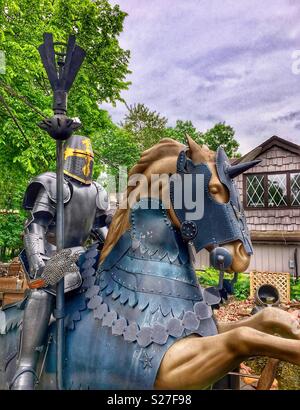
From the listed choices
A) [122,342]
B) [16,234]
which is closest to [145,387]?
[122,342]

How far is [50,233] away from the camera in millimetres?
2730

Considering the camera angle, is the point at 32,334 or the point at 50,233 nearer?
the point at 32,334

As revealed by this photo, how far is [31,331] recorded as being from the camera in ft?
7.78

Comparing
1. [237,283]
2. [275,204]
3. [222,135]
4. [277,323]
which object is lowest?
[237,283]

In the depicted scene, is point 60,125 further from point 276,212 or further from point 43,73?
point 276,212

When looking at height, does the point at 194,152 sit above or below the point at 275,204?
below

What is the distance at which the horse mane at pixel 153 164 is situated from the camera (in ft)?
7.52

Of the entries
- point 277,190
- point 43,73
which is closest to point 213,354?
point 43,73

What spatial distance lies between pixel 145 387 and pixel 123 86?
10.6 meters

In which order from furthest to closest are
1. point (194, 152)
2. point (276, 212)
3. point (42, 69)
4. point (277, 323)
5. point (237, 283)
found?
point (276, 212)
point (237, 283)
point (42, 69)
point (194, 152)
point (277, 323)

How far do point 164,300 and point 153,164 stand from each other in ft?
2.68

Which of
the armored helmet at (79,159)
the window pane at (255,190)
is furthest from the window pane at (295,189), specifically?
the armored helmet at (79,159)

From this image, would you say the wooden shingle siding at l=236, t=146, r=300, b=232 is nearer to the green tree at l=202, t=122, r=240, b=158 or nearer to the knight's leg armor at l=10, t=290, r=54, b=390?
the knight's leg armor at l=10, t=290, r=54, b=390

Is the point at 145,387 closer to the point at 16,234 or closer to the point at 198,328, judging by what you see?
the point at 198,328
